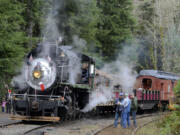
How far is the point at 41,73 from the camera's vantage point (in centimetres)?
1245

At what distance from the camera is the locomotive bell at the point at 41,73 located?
40.7ft

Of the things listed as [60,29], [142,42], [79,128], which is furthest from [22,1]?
[142,42]

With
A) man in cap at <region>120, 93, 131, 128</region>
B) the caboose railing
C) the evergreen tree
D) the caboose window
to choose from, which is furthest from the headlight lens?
the evergreen tree

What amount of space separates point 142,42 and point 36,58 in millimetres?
24410

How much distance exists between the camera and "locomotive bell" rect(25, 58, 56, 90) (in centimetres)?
1240

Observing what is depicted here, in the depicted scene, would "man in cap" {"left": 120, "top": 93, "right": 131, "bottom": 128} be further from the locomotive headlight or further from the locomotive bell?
the locomotive headlight

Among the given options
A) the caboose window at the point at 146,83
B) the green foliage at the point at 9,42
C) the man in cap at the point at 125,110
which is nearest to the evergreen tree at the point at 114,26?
the caboose window at the point at 146,83

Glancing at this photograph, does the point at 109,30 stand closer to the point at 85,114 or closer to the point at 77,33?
the point at 77,33

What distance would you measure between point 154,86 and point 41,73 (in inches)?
446

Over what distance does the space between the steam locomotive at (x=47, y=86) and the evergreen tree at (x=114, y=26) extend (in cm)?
1888

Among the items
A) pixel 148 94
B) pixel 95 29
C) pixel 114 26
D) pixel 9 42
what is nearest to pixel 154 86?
pixel 148 94

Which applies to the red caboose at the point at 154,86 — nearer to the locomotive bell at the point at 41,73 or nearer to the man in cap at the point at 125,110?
the man in cap at the point at 125,110

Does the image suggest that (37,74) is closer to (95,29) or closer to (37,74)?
(37,74)

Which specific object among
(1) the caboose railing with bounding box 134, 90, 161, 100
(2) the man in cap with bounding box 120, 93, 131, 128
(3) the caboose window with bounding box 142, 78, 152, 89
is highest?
(3) the caboose window with bounding box 142, 78, 152, 89
